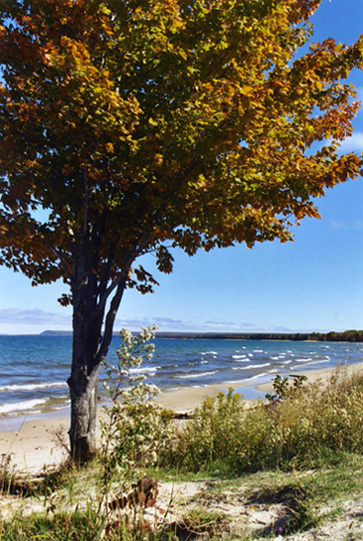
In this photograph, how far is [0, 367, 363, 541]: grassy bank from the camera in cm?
343

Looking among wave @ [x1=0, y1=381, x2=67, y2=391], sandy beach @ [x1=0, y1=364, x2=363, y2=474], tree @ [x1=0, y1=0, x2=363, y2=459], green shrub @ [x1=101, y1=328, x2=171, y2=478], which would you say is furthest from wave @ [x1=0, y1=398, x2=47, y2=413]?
green shrub @ [x1=101, y1=328, x2=171, y2=478]

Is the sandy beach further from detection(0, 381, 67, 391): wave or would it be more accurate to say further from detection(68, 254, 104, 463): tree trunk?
detection(0, 381, 67, 391): wave

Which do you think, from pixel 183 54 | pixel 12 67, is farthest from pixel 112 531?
pixel 12 67

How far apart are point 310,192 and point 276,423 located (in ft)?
12.0

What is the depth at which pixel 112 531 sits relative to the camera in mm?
3334

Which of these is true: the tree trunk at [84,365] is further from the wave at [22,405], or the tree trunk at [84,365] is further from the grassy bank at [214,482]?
the wave at [22,405]

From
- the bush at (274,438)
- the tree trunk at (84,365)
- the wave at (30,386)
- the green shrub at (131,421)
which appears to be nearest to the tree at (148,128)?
the tree trunk at (84,365)

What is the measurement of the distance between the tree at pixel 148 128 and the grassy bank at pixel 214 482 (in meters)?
2.07

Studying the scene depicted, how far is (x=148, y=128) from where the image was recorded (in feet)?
19.9

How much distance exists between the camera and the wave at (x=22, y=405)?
674 inches

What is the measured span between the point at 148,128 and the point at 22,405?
16053 mm

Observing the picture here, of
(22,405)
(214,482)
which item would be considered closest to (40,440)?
(22,405)

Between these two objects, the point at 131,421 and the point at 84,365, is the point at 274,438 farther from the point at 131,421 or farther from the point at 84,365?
the point at 84,365

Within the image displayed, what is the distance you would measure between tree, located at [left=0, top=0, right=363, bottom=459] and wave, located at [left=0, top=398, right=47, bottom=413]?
38.7 feet
